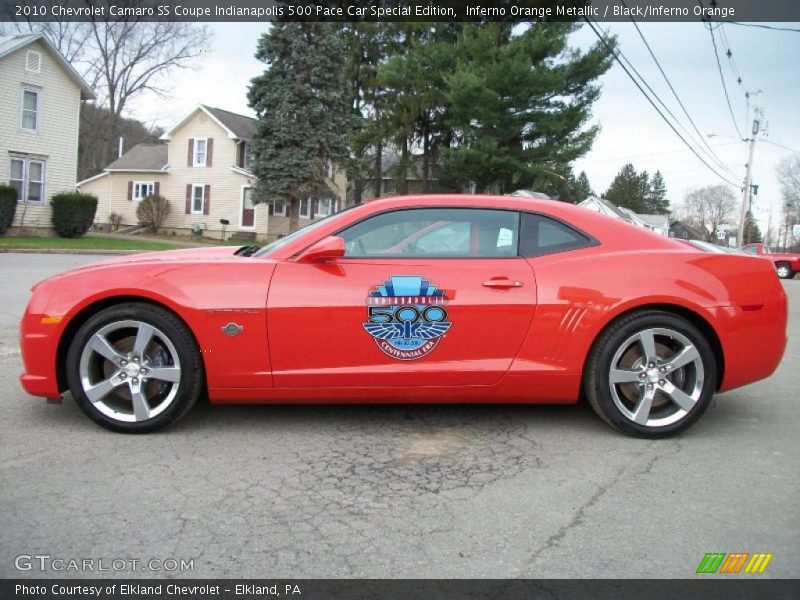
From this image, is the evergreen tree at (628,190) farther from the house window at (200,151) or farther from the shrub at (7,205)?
the shrub at (7,205)

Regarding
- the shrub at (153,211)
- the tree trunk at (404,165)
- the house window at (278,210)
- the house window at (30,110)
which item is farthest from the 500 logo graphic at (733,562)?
the shrub at (153,211)

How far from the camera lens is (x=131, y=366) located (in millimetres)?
3725

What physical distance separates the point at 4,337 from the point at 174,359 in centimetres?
363

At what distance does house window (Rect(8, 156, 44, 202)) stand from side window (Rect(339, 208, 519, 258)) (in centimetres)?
2529

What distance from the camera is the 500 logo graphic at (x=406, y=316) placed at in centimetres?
370

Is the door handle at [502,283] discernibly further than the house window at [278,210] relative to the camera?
No

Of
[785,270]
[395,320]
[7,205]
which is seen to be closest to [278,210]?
[7,205]

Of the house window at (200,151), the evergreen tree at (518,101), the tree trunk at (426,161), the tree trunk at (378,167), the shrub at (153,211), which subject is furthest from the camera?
the tree trunk at (378,167)

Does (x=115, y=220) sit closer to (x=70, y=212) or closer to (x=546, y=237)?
(x=70, y=212)

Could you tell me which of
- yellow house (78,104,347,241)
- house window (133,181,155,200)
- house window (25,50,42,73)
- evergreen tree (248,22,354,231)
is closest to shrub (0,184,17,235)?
house window (25,50,42,73)

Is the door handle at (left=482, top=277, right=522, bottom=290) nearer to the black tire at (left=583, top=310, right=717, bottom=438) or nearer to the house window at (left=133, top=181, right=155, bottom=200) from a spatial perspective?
the black tire at (left=583, top=310, right=717, bottom=438)

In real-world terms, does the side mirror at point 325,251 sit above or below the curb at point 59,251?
above

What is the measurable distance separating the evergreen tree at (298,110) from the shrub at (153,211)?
366 inches

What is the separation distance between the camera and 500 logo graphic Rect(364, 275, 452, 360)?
3.70m
